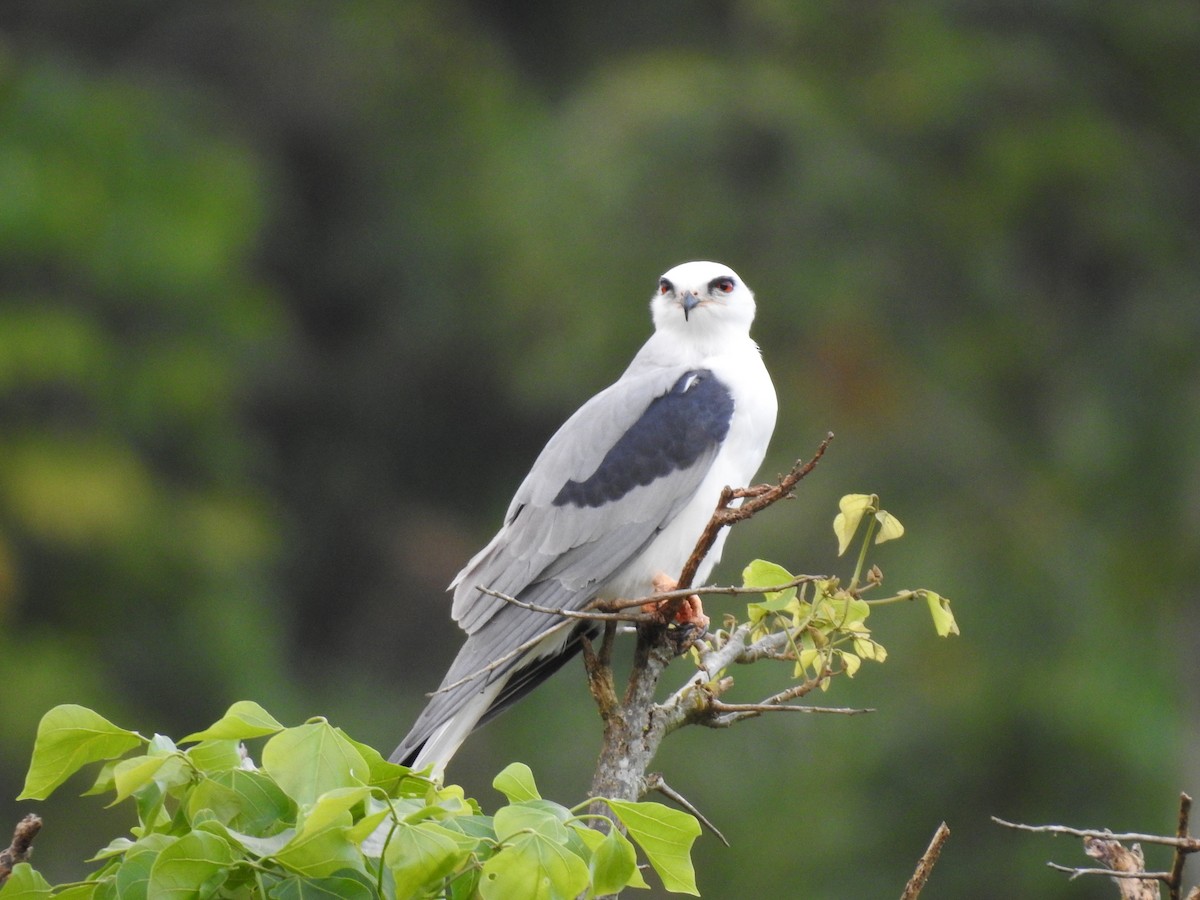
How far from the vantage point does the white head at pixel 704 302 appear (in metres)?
5.20

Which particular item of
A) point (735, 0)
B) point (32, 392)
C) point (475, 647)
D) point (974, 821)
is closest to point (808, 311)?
point (974, 821)

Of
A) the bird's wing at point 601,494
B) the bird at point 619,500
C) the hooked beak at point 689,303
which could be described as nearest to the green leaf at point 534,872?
the bird at point 619,500

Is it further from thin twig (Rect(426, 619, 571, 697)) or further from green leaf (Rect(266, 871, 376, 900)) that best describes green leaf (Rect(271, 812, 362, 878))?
thin twig (Rect(426, 619, 571, 697))

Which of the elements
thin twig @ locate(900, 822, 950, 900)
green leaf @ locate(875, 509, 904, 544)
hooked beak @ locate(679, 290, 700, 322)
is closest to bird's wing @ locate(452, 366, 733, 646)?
hooked beak @ locate(679, 290, 700, 322)

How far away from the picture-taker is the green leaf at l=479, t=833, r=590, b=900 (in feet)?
7.26

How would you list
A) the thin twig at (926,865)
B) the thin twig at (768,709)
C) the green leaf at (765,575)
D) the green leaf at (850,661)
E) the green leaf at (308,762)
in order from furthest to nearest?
the green leaf at (850,661) < the green leaf at (765,575) < the thin twig at (768,709) < the thin twig at (926,865) < the green leaf at (308,762)

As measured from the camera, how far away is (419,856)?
2172 mm

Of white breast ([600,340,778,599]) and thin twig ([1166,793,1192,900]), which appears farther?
white breast ([600,340,778,599])

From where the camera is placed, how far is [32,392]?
1352 centimetres

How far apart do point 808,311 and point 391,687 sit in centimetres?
639

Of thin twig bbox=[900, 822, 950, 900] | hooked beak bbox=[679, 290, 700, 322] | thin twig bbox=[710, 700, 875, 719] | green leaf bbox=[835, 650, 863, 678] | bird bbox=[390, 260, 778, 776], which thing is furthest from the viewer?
hooked beak bbox=[679, 290, 700, 322]

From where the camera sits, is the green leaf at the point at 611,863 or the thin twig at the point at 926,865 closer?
the green leaf at the point at 611,863

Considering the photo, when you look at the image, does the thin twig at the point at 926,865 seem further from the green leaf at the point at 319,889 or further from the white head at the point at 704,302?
the white head at the point at 704,302

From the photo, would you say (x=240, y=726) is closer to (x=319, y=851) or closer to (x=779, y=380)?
(x=319, y=851)
